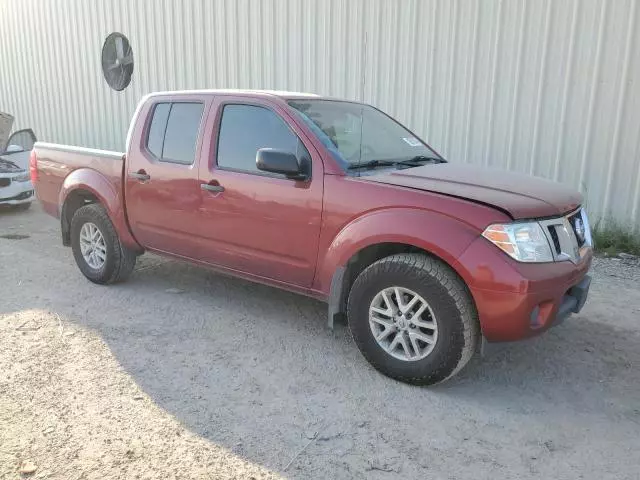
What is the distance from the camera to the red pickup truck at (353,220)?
123 inches

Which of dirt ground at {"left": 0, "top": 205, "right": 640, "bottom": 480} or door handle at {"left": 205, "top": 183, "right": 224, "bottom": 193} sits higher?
door handle at {"left": 205, "top": 183, "right": 224, "bottom": 193}

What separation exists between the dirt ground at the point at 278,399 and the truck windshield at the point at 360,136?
1.35 meters

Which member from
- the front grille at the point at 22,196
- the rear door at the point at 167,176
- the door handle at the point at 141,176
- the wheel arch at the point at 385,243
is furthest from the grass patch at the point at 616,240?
the front grille at the point at 22,196

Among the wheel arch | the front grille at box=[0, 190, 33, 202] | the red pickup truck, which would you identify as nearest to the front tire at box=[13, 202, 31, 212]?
the front grille at box=[0, 190, 33, 202]

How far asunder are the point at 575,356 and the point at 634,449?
1.07m

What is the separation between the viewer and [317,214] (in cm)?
367

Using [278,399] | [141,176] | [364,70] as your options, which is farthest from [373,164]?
[364,70]

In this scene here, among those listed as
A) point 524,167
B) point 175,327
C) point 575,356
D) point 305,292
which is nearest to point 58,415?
point 175,327

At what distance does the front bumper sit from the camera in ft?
9.82

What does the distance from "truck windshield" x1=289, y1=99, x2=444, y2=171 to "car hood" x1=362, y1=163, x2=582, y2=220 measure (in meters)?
0.22

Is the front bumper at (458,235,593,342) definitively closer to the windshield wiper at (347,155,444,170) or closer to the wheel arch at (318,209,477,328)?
the wheel arch at (318,209,477,328)

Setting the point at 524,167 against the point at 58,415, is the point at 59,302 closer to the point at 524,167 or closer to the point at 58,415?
the point at 58,415

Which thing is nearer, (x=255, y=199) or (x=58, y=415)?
(x=58, y=415)

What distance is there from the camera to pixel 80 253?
5.40 meters
